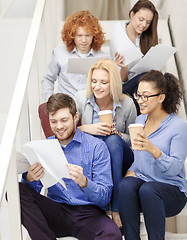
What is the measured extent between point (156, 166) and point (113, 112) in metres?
0.45

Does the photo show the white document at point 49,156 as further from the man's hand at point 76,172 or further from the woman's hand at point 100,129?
the woman's hand at point 100,129

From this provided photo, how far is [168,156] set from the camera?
217 centimetres

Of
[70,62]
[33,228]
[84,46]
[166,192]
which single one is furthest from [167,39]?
[33,228]

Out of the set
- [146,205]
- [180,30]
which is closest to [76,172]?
[146,205]

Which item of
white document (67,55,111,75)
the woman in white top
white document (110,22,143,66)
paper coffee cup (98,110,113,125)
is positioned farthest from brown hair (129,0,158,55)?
paper coffee cup (98,110,113,125)

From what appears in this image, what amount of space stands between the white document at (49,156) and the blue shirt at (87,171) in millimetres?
209

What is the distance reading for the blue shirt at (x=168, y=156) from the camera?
2.21 m

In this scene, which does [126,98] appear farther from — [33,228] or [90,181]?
[33,228]

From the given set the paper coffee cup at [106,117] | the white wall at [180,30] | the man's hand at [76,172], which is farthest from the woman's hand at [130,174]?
the white wall at [180,30]

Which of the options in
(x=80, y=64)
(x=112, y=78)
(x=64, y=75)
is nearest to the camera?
(x=112, y=78)

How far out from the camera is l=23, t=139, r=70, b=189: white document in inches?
75.6

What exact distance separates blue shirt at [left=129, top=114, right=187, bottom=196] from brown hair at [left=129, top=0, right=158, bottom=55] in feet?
3.10

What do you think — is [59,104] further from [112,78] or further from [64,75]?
[64,75]

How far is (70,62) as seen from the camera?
2795 mm
